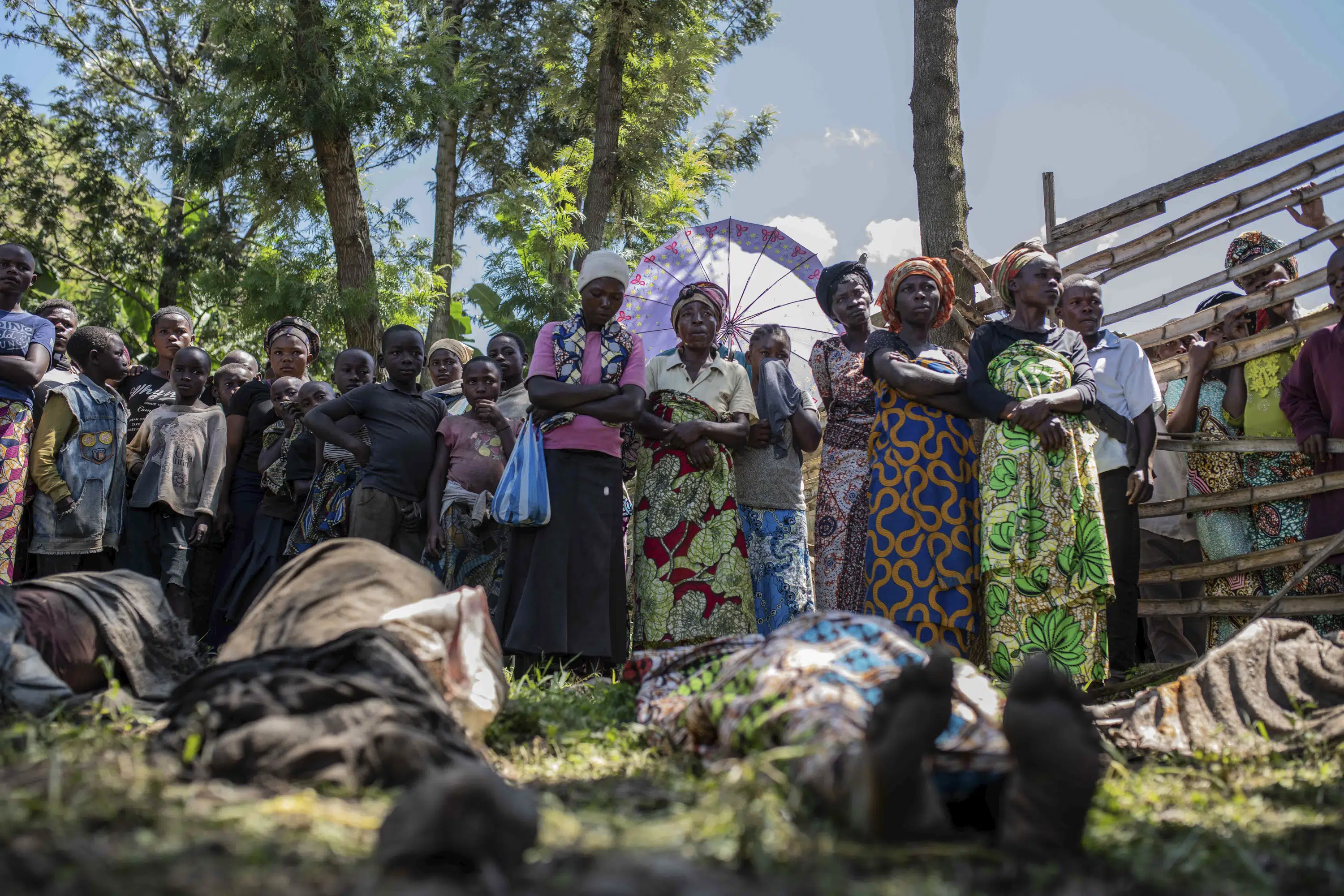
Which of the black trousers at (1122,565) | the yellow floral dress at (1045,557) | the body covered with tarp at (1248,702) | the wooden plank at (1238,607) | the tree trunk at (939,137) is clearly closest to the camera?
the body covered with tarp at (1248,702)

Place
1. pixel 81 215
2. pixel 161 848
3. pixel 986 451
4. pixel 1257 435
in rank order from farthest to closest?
1. pixel 81 215
2. pixel 1257 435
3. pixel 986 451
4. pixel 161 848

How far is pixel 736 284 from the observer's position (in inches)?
265

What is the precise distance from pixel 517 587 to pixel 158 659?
1783mm

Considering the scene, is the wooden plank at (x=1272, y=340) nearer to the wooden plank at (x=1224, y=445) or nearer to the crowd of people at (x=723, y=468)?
the crowd of people at (x=723, y=468)

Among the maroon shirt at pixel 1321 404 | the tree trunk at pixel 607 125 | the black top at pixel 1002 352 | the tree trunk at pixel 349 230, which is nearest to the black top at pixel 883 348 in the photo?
the black top at pixel 1002 352

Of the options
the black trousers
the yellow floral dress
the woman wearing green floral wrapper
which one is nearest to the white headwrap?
the woman wearing green floral wrapper

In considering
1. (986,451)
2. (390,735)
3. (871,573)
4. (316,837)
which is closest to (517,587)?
(871,573)

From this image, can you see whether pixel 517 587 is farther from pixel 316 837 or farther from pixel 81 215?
pixel 81 215

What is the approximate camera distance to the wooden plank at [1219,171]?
267 inches

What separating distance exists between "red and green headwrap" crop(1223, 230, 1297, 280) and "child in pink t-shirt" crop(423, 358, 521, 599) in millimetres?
4576

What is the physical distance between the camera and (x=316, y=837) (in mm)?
2023

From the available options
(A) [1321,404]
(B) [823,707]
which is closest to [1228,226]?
(A) [1321,404]

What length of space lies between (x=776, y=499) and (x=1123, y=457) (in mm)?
1778

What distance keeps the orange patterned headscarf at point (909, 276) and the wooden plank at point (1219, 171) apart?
2555 mm
